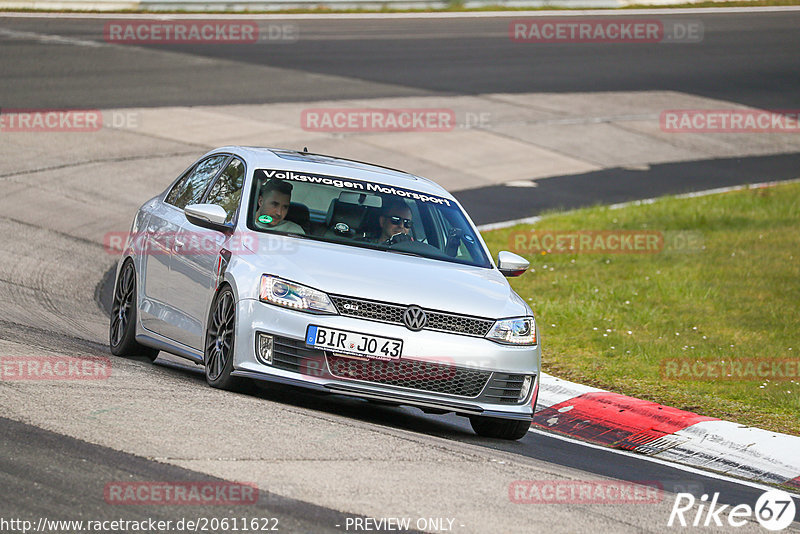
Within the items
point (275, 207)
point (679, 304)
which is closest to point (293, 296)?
point (275, 207)

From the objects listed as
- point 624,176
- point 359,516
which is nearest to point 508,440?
point 359,516

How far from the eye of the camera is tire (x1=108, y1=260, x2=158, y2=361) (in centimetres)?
967

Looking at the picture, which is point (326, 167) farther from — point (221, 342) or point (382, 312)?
point (382, 312)

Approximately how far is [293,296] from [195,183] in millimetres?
2368

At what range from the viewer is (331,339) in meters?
7.59

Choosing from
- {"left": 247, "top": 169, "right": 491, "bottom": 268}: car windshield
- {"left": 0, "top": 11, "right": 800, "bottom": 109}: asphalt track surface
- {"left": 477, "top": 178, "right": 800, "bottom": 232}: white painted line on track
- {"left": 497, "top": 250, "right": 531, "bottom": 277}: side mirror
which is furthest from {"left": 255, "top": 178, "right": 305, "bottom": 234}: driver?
{"left": 0, "top": 11, "right": 800, "bottom": 109}: asphalt track surface

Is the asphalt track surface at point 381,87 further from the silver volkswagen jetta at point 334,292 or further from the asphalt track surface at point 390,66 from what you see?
the silver volkswagen jetta at point 334,292

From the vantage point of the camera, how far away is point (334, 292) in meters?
7.66

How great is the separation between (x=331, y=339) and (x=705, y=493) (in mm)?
2353

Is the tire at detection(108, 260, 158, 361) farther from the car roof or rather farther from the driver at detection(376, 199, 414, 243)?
the driver at detection(376, 199, 414, 243)

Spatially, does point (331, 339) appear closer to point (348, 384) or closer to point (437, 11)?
point (348, 384)

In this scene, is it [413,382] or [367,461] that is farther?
[413,382]

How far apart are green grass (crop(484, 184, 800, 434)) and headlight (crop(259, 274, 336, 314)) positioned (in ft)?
11.7

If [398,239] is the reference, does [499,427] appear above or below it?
below
